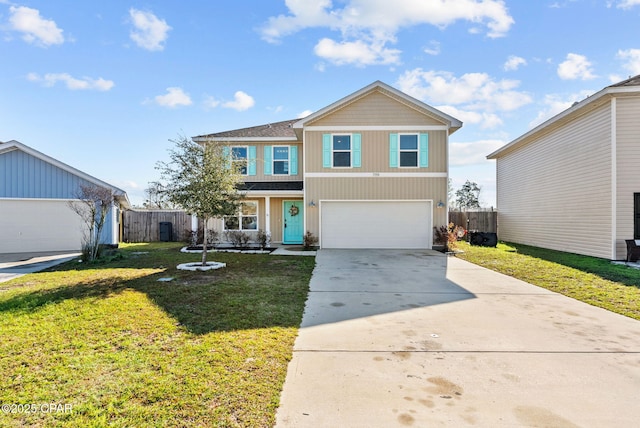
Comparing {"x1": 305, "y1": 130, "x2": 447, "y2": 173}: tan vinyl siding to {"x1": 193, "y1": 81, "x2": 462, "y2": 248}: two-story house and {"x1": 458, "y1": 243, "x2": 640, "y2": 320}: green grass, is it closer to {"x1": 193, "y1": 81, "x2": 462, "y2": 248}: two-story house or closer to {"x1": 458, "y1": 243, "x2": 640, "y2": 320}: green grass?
{"x1": 193, "y1": 81, "x2": 462, "y2": 248}: two-story house

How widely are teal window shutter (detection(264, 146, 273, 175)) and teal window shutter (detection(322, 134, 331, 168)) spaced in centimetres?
312

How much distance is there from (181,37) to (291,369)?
469 inches

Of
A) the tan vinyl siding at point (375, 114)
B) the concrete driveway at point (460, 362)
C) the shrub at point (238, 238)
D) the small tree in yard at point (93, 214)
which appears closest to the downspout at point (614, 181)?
the tan vinyl siding at point (375, 114)

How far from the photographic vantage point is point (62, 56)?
11.0 meters

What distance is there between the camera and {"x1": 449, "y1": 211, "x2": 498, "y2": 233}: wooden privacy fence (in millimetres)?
18953

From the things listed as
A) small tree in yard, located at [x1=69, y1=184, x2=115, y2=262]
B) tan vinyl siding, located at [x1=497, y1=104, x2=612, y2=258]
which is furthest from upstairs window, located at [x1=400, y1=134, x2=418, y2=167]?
small tree in yard, located at [x1=69, y1=184, x2=115, y2=262]

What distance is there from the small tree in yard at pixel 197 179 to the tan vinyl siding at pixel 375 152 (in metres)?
5.16

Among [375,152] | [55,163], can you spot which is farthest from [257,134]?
[55,163]

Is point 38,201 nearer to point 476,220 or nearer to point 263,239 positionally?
point 263,239

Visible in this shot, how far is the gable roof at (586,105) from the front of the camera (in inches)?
398

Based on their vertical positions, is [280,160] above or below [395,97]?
below

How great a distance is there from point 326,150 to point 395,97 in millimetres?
3691

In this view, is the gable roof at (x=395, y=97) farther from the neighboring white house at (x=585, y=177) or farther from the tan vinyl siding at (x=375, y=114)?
the neighboring white house at (x=585, y=177)

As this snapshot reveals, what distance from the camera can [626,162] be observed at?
10.4 m
